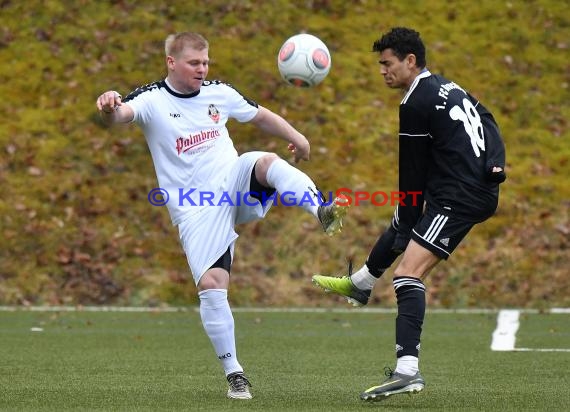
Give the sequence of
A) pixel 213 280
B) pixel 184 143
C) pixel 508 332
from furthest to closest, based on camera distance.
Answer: pixel 508 332 → pixel 184 143 → pixel 213 280

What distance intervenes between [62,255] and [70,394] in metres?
7.25

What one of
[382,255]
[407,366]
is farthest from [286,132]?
[407,366]

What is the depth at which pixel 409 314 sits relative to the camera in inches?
293

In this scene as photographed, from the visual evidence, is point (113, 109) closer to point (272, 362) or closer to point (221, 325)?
point (221, 325)

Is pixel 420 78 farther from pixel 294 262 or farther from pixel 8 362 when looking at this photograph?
pixel 294 262

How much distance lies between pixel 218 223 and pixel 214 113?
2.37 ft

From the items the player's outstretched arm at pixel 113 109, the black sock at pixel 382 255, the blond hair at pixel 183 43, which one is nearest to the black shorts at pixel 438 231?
the black sock at pixel 382 255

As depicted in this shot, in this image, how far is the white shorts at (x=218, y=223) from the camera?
25.5 feet

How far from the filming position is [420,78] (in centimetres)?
755

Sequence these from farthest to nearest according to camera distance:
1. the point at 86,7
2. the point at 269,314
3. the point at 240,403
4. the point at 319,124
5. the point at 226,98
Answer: the point at 86,7 → the point at 319,124 → the point at 269,314 → the point at 226,98 → the point at 240,403

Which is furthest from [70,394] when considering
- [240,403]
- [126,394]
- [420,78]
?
[420,78]

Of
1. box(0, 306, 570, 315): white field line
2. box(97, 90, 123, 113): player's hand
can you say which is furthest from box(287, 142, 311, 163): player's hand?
box(0, 306, 570, 315): white field line

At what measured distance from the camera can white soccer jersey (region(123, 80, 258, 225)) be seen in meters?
7.86

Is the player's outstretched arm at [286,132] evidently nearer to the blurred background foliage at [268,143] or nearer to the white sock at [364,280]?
the white sock at [364,280]
